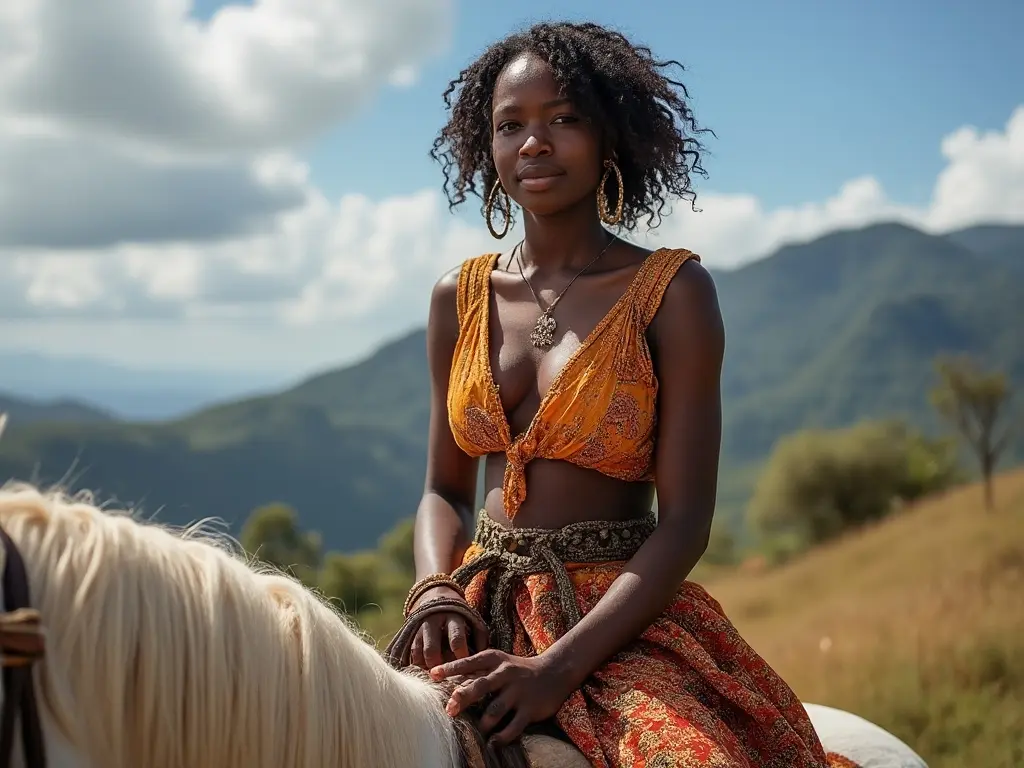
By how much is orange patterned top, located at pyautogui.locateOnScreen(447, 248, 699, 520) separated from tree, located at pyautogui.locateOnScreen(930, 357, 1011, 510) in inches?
1199

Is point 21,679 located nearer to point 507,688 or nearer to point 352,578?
point 507,688

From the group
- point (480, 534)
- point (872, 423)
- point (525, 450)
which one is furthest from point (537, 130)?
point (872, 423)

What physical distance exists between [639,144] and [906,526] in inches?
1257

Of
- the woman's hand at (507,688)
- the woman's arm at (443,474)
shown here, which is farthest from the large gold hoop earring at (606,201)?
the woman's hand at (507,688)

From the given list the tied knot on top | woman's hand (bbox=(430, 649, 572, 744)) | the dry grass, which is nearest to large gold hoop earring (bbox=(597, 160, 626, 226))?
the tied knot on top

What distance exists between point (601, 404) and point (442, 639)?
0.75 m

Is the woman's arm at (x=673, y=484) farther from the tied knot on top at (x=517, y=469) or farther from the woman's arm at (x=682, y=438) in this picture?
the tied knot on top at (x=517, y=469)

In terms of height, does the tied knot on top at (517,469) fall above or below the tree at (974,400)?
above

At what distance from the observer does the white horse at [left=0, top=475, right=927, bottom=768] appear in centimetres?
167

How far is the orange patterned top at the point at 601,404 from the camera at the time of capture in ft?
9.39

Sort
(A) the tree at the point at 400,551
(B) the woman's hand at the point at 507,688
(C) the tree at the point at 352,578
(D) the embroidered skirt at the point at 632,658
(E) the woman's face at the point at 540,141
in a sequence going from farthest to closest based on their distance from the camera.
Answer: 1. (A) the tree at the point at 400,551
2. (C) the tree at the point at 352,578
3. (E) the woman's face at the point at 540,141
4. (D) the embroidered skirt at the point at 632,658
5. (B) the woman's hand at the point at 507,688

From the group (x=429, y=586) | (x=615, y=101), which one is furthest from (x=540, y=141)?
(x=429, y=586)

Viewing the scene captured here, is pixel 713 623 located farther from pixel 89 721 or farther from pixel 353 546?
pixel 353 546

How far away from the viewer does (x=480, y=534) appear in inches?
122
